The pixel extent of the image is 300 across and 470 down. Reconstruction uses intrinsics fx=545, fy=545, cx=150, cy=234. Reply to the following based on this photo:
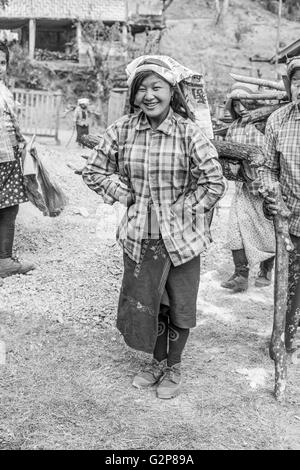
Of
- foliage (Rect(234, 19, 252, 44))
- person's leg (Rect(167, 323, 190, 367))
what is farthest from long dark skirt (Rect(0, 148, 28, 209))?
foliage (Rect(234, 19, 252, 44))

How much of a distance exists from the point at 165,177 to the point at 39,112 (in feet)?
33.6

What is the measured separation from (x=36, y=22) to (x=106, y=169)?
25.4 m

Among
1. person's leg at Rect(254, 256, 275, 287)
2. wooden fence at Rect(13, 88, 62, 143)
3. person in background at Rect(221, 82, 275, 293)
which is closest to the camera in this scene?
person in background at Rect(221, 82, 275, 293)

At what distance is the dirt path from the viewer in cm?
270

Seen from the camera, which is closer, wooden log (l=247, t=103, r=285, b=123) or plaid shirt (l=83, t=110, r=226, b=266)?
plaid shirt (l=83, t=110, r=226, b=266)

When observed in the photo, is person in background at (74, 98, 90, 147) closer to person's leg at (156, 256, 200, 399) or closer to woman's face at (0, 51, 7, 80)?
woman's face at (0, 51, 7, 80)

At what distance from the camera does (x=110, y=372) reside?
3350 mm

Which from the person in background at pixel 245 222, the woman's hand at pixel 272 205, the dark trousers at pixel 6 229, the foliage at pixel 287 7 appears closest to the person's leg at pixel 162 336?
the woman's hand at pixel 272 205

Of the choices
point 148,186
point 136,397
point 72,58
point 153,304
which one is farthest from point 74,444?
point 72,58

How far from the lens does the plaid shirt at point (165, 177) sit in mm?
2734

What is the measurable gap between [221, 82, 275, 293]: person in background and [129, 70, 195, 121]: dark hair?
198 centimetres

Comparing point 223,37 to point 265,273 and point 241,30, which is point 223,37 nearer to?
point 241,30

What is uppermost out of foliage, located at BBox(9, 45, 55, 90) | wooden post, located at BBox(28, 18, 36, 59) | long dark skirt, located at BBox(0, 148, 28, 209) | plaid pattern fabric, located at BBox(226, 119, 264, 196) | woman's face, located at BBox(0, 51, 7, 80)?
wooden post, located at BBox(28, 18, 36, 59)

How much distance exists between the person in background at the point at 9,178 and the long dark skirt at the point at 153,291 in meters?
2.05
